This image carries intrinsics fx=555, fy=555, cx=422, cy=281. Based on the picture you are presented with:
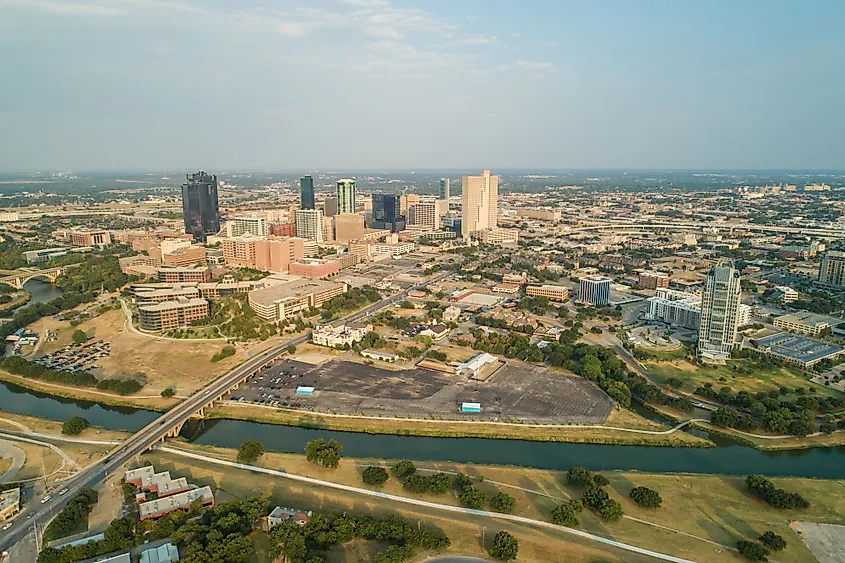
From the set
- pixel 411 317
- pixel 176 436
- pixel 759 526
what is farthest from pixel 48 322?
pixel 759 526

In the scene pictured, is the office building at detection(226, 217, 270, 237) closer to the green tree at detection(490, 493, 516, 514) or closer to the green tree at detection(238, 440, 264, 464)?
the green tree at detection(238, 440, 264, 464)

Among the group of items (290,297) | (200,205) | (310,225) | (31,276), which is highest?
(200,205)

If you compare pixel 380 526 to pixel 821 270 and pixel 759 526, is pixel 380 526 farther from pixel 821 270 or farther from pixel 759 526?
pixel 821 270

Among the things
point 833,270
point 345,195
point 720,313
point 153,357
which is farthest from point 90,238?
point 833,270

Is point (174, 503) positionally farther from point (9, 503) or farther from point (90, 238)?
point (90, 238)

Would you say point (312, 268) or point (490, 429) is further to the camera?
point (312, 268)

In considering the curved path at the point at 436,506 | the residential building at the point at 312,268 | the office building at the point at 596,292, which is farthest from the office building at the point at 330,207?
the curved path at the point at 436,506
